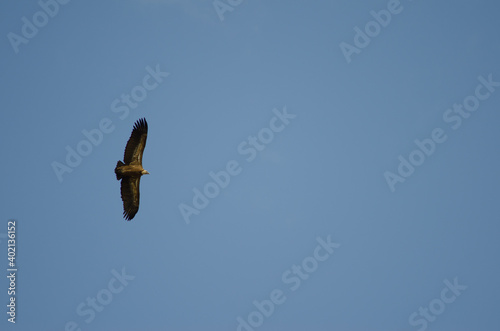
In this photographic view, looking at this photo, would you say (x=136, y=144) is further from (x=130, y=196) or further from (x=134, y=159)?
(x=130, y=196)

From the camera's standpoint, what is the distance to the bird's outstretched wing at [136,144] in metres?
40.5

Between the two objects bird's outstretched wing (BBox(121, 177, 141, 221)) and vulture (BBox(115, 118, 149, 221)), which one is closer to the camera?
vulture (BBox(115, 118, 149, 221))

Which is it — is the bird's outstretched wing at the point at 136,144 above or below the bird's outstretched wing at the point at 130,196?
above

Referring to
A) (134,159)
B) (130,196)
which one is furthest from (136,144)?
(130,196)

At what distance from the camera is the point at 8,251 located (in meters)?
43.2

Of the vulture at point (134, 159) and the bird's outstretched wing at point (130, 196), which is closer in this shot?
the vulture at point (134, 159)

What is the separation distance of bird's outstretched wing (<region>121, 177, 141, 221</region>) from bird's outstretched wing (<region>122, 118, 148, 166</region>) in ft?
4.48

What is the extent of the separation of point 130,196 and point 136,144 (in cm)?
346

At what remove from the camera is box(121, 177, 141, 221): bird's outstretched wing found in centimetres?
4203

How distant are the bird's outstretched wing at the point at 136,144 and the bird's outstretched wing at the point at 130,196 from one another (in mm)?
1367

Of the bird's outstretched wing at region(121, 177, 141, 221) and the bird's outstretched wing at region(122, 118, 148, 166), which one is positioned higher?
the bird's outstretched wing at region(122, 118, 148, 166)

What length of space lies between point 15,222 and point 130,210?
7583mm

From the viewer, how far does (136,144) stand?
40.8 metres

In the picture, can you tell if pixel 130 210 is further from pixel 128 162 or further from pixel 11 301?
pixel 11 301
